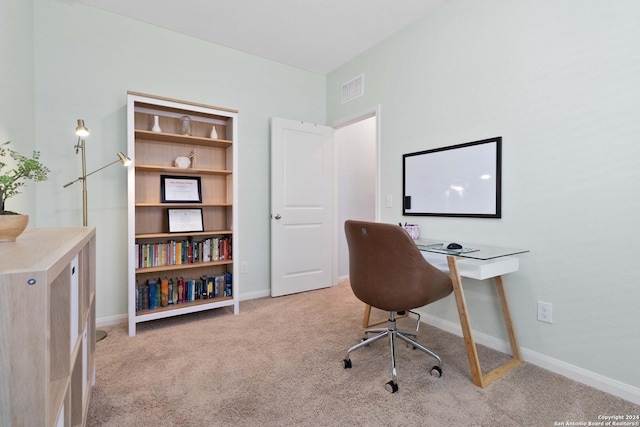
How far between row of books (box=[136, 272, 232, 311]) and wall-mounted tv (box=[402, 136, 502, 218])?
189cm

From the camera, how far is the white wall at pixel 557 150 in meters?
1.62

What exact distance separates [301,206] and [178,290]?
1528 mm

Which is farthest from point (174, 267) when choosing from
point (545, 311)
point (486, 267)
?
point (545, 311)

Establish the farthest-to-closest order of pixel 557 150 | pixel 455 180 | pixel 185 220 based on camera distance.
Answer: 1. pixel 185 220
2. pixel 455 180
3. pixel 557 150

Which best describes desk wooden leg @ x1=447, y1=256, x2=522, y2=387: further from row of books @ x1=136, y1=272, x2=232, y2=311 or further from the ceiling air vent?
the ceiling air vent

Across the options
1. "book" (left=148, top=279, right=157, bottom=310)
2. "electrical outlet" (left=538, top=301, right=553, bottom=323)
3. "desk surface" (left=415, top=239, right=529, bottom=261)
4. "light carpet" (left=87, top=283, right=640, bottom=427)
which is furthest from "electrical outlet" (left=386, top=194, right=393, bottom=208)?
"book" (left=148, top=279, right=157, bottom=310)

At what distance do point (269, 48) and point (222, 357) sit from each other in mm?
2940

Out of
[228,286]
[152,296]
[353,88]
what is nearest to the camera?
[152,296]

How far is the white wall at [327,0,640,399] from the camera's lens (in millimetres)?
1615

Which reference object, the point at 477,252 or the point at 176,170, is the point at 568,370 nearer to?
the point at 477,252

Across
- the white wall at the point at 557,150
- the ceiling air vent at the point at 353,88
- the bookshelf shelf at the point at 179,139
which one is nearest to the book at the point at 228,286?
the bookshelf shelf at the point at 179,139

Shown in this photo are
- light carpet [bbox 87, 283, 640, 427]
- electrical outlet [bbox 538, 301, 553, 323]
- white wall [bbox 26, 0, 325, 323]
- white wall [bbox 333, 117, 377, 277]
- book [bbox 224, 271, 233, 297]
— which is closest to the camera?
light carpet [bbox 87, 283, 640, 427]

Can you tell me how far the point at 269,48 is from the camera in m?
3.23

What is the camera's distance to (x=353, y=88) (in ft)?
11.3
